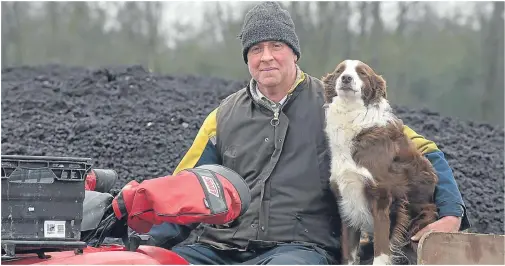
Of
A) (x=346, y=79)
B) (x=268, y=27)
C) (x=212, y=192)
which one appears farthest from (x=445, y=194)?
(x=212, y=192)

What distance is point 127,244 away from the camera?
3.34 metres

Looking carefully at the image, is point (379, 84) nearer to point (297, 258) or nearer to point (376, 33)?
point (297, 258)

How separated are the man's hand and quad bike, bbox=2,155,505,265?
0.44 metres

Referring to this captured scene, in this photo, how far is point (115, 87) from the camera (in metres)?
10.2

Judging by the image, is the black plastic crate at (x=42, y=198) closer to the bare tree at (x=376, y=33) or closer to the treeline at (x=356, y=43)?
the treeline at (x=356, y=43)

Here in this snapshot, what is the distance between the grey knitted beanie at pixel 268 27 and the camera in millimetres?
4031

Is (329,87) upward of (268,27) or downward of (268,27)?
downward

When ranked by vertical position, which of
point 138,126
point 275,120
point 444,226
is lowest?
point 444,226

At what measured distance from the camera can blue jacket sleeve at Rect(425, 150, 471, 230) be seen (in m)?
3.94

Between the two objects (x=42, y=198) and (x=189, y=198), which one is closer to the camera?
(x=42, y=198)

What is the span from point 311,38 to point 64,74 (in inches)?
159

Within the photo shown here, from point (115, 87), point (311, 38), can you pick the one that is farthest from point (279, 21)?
point (311, 38)

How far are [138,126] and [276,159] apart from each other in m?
5.10

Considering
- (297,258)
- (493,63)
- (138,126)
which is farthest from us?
(493,63)
